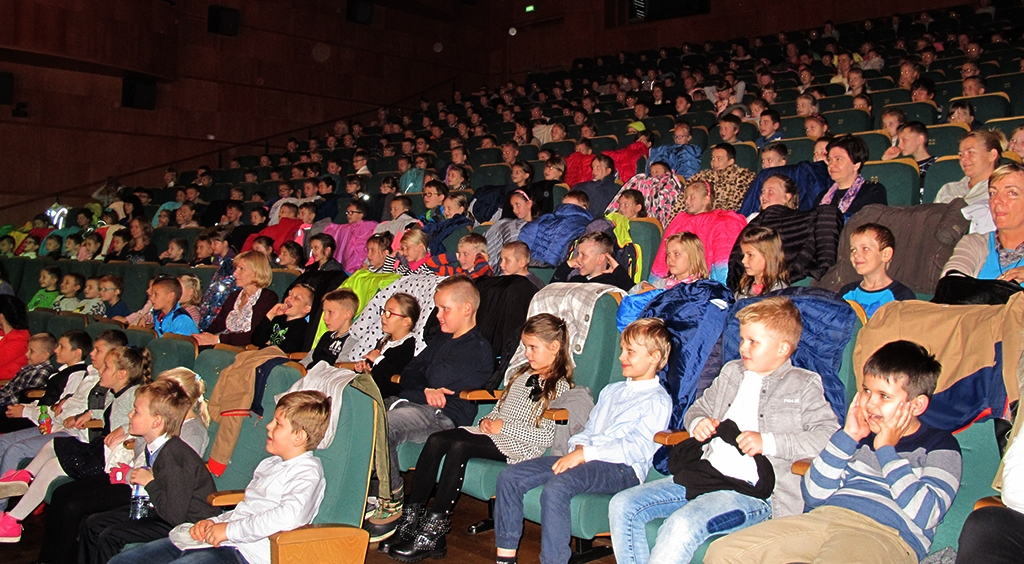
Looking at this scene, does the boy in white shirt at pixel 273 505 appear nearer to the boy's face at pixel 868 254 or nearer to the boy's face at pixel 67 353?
the boy's face at pixel 868 254

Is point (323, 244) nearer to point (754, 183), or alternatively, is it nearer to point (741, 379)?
point (754, 183)

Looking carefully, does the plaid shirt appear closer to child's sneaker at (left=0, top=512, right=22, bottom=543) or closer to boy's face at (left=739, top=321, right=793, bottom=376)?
child's sneaker at (left=0, top=512, right=22, bottom=543)

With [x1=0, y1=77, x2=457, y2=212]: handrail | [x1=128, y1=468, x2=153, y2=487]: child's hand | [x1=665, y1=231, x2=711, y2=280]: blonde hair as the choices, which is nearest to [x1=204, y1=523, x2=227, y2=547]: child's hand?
[x1=128, y1=468, x2=153, y2=487]: child's hand

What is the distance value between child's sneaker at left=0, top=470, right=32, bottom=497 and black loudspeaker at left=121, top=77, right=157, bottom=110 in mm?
7664

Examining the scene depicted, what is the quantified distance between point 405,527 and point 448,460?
26 centimetres

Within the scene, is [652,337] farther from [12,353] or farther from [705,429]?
[12,353]

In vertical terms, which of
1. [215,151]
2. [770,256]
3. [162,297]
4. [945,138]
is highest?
[215,151]

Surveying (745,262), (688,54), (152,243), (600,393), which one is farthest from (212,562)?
(688,54)

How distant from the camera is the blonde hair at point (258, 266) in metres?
4.27

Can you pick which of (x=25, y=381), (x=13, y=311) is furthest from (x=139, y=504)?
(x=13, y=311)

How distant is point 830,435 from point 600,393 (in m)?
0.78

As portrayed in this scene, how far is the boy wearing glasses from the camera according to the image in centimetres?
387

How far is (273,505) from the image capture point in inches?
88.7

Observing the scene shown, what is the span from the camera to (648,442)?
2.40 metres
